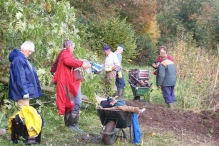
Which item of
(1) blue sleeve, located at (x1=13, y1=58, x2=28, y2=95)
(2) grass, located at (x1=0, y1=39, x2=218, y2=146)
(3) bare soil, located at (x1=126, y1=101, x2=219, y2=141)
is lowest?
(3) bare soil, located at (x1=126, y1=101, x2=219, y2=141)

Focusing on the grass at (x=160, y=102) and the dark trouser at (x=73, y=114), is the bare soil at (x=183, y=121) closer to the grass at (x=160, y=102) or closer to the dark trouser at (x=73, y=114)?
the grass at (x=160, y=102)

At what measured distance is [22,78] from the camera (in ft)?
21.6

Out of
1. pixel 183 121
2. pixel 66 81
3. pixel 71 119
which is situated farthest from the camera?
pixel 183 121

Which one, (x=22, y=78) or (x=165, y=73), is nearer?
(x=22, y=78)

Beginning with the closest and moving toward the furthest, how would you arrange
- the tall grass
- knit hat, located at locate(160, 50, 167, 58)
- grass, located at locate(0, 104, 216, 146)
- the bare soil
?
grass, located at locate(0, 104, 216, 146) < the bare soil < knit hat, located at locate(160, 50, 167, 58) < the tall grass

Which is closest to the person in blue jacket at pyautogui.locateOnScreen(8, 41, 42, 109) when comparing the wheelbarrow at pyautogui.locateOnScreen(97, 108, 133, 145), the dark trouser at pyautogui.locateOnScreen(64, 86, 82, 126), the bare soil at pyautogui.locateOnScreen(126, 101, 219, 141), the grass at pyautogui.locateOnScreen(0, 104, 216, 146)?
the grass at pyautogui.locateOnScreen(0, 104, 216, 146)

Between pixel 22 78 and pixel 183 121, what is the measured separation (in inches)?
163

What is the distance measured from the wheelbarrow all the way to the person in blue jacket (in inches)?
46.1

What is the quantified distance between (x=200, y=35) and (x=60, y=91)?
1031 inches

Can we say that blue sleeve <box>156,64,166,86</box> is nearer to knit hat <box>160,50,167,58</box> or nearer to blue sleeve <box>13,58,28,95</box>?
knit hat <box>160,50,167,58</box>

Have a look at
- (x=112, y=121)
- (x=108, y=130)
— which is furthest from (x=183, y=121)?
(x=108, y=130)

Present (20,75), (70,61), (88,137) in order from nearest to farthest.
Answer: (20,75)
(88,137)
(70,61)

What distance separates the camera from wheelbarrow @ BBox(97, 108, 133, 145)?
6.79m

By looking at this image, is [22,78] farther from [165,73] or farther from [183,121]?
[165,73]
